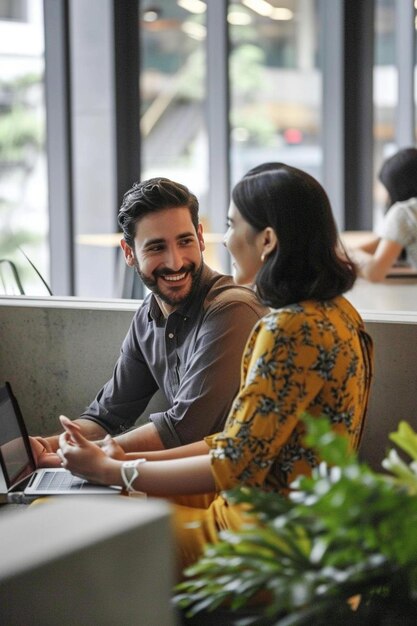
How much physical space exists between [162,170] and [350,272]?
660 centimetres

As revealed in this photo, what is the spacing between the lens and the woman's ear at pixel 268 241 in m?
2.09

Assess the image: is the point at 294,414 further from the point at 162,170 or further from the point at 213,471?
the point at 162,170

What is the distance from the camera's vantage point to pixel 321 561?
1.14 m

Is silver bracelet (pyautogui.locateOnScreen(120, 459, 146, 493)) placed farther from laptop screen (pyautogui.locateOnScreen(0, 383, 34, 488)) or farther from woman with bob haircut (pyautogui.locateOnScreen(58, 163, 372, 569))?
laptop screen (pyautogui.locateOnScreen(0, 383, 34, 488))

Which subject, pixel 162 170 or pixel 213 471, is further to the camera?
pixel 162 170

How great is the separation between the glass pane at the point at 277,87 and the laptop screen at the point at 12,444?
6.48 m

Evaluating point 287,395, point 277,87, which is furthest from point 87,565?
point 277,87

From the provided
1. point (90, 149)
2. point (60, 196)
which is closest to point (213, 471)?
point (60, 196)

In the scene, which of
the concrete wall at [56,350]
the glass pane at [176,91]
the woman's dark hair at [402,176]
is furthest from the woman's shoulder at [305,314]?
the glass pane at [176,91]

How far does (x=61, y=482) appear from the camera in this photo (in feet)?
7.52

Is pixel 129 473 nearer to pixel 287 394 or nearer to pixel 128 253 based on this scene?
pixel 287 394

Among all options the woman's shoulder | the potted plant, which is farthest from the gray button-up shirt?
the potted plant

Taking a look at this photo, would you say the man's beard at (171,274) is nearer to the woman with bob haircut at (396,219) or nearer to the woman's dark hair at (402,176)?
the woman with bob haircut at (396,219)

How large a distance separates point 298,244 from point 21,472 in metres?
0.83
